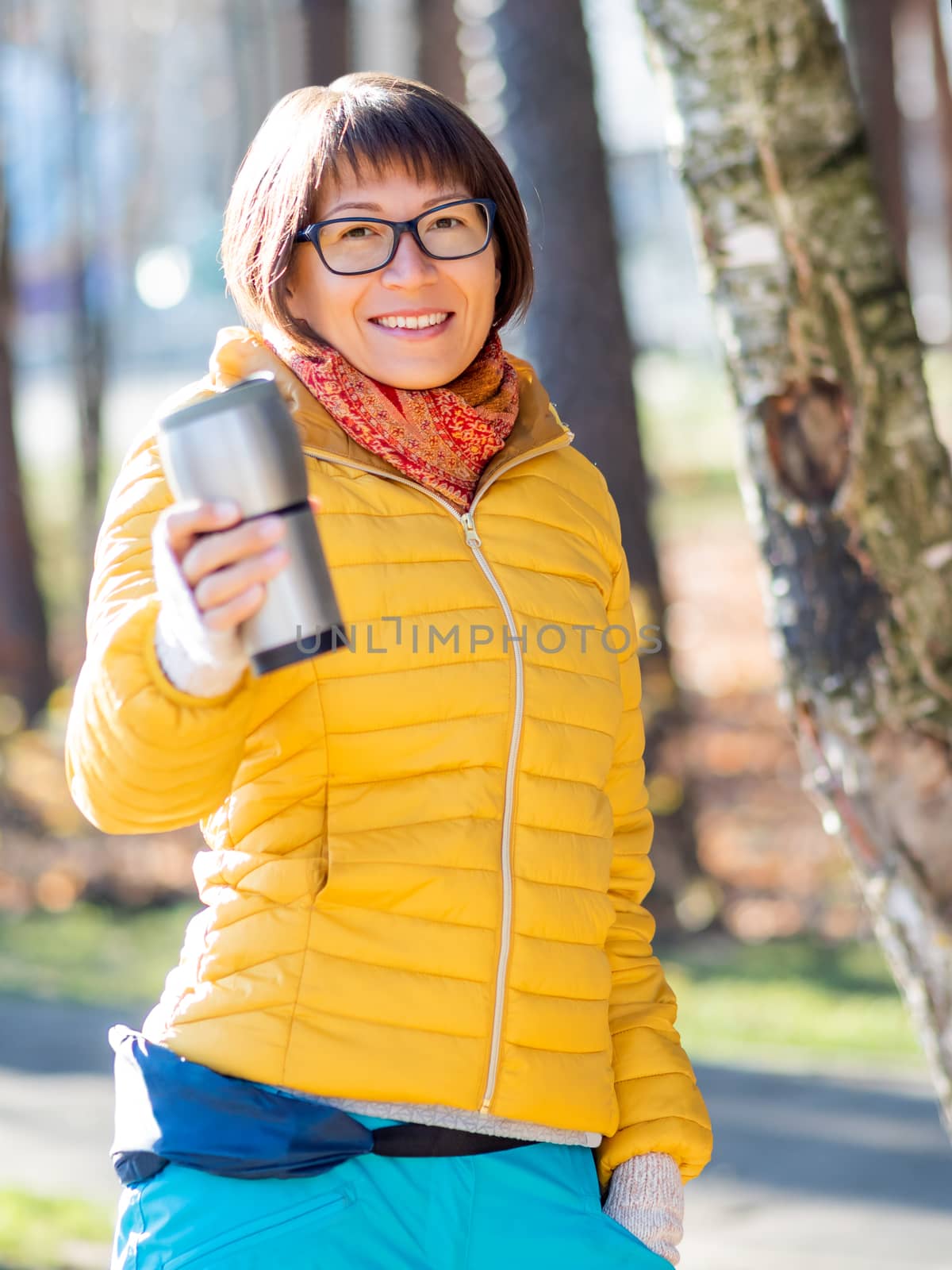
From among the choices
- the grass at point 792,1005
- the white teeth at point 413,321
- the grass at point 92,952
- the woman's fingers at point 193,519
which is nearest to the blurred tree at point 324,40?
the grass at point 92,952

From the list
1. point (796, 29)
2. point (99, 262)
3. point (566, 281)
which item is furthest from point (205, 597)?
point (99, 262)

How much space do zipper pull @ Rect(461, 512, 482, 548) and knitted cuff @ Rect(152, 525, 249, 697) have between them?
1.56ft

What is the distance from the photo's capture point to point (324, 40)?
37.5 ft

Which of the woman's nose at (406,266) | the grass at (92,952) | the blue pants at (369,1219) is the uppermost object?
the woman's nose at (406,266)

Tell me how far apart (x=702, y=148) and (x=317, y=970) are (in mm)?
1897

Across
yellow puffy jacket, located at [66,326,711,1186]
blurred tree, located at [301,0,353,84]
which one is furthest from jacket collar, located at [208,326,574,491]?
blurred tree, located at [301,0,353,84]

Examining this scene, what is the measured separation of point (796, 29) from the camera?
2965mm

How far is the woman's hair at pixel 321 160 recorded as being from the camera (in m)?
2.00

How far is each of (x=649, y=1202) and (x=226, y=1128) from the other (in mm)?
594

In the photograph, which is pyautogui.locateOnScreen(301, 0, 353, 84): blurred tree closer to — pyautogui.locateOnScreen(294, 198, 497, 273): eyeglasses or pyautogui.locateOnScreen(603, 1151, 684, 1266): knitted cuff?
pyautogui.locateOnScreen(294, 198, 497, 273): eyeglasses

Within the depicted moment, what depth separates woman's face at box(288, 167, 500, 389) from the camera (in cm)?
202

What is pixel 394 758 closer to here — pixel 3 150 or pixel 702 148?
pixel 702 148

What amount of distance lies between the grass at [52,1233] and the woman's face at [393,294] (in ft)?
10.8

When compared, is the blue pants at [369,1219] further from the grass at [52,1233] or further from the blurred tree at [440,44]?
the blurred tree at [440,44]
